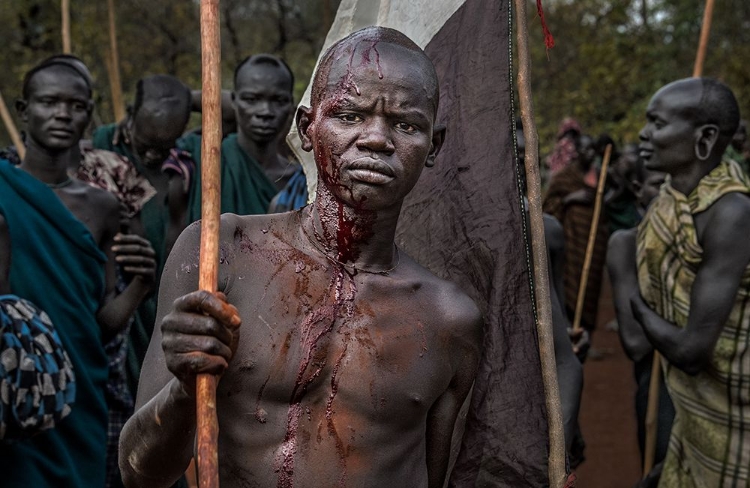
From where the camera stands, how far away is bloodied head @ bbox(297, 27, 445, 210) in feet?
6.70

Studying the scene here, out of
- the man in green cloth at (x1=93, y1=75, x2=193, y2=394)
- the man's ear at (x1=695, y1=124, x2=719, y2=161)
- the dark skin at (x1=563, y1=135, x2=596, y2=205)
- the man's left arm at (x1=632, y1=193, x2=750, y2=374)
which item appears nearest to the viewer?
the man's left arm at (x1=632, y1=193, x2=750, y2=374)

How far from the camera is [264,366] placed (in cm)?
203

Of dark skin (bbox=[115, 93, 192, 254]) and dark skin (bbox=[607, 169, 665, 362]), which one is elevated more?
dark skin (bbox=[115, 93, 192, 254])

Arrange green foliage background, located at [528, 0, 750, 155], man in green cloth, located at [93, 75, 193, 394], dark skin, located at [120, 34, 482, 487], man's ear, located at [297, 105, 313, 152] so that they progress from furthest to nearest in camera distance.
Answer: green foliage background, located at [528, 0, 750, 155], man in green cloth, located at [93, 75, 193, 394], man's ear, located at [297, 105, 313, 152], dark skin, located at [120, 34, 482, 487]

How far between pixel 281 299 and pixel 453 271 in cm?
72

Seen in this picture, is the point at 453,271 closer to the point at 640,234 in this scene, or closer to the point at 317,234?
the point at 317,234

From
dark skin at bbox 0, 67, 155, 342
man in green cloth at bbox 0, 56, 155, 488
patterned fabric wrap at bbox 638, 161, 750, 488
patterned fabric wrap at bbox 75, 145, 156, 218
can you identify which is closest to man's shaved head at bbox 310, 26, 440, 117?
patterned fabric wrap at bbox 638, 161, 750, 488

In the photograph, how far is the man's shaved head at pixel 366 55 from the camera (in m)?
2.11

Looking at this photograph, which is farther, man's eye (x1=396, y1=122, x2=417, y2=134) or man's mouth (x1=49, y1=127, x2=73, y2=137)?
man's mouth (x1=49, y1=127, x2=73, y2=137)

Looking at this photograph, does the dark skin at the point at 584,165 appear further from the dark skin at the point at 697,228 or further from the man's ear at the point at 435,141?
the man's ear at the point at 435,141

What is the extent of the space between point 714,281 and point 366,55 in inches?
85.2

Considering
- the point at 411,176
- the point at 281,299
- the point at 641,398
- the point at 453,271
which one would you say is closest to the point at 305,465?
the point at 281,299

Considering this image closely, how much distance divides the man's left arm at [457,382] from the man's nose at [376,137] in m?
0.43

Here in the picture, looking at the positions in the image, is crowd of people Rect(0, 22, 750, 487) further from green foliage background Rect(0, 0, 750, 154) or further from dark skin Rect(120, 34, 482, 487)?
green foliage background Rect(0, 0, 750, 154)
